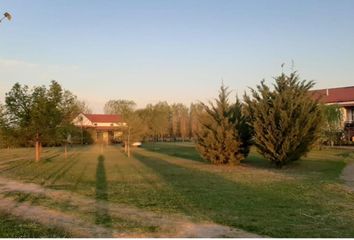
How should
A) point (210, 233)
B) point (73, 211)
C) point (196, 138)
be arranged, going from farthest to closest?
1. point (196, 138)
2. point (73, 211)
3. point (210, 233)

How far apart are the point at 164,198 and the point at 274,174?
829 centimetres

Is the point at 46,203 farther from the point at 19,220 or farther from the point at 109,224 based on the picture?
the point at 109,224

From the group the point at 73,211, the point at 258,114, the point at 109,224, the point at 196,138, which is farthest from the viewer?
the point at 196,138

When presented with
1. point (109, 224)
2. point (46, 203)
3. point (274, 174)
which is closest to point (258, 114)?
point (274, 174)

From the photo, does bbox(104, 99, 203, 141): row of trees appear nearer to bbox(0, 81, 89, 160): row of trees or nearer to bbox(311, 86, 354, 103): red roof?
bbox(311, 86, 354, 103): red roof

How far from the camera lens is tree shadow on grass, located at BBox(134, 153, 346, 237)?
811cm

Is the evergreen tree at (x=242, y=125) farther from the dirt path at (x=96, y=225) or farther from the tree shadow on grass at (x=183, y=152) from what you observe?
the dirt path at (x=96, y=225)

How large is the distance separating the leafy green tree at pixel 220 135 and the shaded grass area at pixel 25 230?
15372mm

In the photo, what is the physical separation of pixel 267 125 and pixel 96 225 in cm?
1455

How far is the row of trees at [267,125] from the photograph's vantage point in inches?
824

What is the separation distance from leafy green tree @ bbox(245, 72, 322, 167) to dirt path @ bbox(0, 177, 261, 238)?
11618 mm

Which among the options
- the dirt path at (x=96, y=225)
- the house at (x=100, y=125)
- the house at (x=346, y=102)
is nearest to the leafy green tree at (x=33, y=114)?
the dirt path at (x=96, y=225)

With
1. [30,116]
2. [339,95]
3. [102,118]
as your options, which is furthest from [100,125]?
[30,116]

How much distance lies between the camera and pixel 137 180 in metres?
16.7
